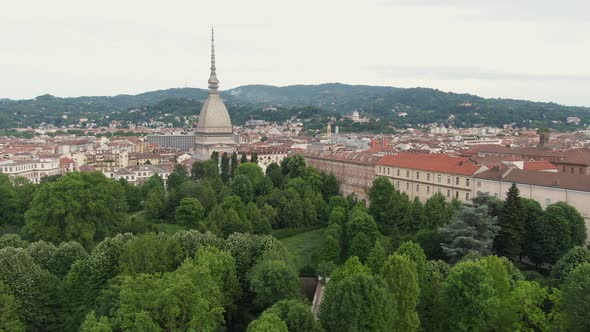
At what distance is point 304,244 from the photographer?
43531mm

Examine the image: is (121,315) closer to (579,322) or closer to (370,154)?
(579,322)

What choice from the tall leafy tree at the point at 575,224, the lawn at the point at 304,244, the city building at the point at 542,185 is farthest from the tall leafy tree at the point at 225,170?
the tall leafy tree at the point at 575,224

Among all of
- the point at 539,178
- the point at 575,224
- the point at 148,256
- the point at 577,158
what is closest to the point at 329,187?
the point at 539,178

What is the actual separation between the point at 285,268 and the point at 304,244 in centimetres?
1723

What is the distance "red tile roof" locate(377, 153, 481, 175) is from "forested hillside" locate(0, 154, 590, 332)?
556cm

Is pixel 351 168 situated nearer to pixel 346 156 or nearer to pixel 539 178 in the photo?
pixel 346 156

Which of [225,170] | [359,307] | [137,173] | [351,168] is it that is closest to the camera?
[359,307]

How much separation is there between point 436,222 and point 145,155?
A: 65312 millimetres

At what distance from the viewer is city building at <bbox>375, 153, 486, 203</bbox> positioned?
48.0 metres

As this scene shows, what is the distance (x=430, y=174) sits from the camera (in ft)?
168

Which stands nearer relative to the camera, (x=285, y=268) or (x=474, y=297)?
(x=474, y=297)

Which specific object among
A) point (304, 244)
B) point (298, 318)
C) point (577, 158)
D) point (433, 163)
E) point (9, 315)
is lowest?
point (304, 244)

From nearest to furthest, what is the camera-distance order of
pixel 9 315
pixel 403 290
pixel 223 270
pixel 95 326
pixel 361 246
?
pixel 95 326 → pixel 9 315 → pixel 403 290 → pixel 223 270 → pixel 361 246

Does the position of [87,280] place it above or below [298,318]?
below
